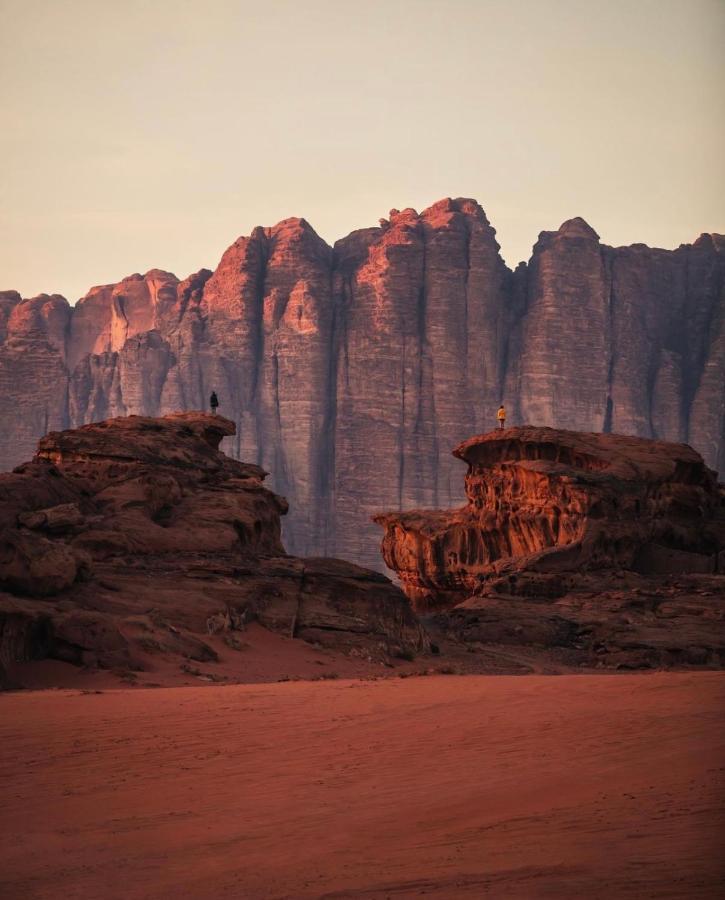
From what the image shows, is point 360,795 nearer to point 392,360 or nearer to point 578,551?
point 578,551

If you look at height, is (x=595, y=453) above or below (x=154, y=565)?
above

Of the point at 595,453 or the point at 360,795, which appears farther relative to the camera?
the point at 595,453

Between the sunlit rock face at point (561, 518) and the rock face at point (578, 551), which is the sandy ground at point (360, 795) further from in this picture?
the sunlit rock face at point (561, 518)

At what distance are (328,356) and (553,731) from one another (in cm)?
10638

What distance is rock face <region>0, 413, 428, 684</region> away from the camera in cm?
1916

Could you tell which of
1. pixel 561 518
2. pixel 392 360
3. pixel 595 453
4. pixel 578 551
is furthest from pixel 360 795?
pixel 392 360

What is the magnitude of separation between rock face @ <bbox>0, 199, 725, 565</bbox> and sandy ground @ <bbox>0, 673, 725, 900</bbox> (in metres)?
96.3

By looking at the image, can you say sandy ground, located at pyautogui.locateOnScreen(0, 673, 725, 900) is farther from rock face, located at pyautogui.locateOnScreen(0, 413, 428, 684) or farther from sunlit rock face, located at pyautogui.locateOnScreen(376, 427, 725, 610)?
sunlit rock face, located at pyautogui.locateOnScreen(376, 427, 725, 610)

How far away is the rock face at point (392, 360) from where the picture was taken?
115m

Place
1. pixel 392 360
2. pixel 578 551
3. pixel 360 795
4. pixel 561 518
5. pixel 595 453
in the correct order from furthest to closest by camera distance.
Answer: pixel 392 360
pixel 595 453
pixel 561 518
pixel 578 551
pixel 360 795

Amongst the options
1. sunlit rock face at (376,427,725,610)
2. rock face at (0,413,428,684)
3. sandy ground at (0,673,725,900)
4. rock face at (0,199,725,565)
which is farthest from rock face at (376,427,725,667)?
rock face at (0,199,725,565)

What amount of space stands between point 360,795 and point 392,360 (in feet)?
354

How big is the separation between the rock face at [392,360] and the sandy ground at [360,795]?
96309mm

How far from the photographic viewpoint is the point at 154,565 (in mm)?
25547
